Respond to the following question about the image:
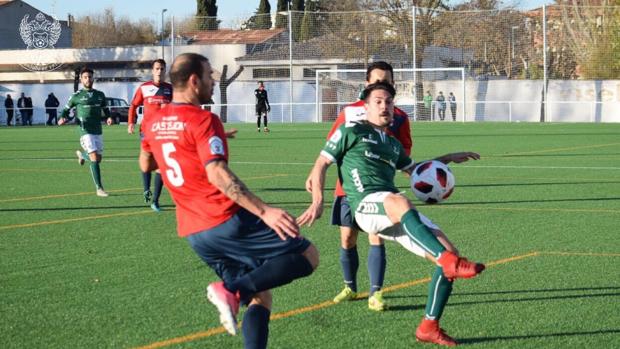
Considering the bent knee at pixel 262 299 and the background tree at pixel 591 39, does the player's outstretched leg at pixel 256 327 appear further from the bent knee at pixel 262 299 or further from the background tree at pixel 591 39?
the background tree at pixel 591 39

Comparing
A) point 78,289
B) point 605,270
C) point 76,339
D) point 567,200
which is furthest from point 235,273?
point 567,200

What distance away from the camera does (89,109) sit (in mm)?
17750

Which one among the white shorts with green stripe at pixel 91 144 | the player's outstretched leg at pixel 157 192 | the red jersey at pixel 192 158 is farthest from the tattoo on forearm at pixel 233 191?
the white shorts with green stripe at pixel 91 144

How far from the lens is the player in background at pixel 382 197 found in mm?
6562

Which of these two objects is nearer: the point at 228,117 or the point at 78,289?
the point at 78,289

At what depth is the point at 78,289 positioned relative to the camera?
8.88m

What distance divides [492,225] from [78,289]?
5.74 metres

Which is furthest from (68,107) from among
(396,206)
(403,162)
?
(396,206)

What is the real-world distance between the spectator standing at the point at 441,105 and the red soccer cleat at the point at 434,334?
4539 cm

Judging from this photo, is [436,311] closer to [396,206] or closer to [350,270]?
[396,206]

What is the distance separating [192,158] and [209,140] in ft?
0.63

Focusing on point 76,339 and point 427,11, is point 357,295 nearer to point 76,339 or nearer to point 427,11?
point 76,339

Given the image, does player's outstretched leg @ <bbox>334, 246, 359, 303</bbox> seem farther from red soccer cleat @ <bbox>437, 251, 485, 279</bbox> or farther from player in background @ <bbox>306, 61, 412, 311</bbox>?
red soccer cleat @ <bbox>437, 251, 485, 279</bbox>

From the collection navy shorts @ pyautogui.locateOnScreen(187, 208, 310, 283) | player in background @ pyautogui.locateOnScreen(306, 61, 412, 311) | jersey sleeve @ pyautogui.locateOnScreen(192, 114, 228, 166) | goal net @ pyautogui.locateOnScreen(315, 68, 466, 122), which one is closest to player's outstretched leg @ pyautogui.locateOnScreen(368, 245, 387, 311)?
player in background @ pyautogui.locateOnScreen(306, 61, 412, 311)
